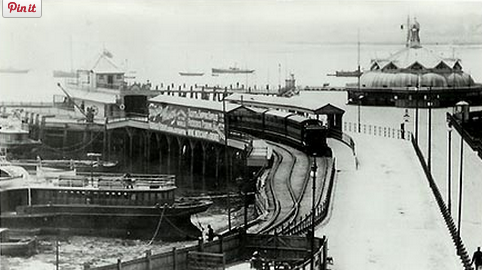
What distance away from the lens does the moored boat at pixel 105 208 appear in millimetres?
15133

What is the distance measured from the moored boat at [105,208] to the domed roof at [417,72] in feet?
53.3

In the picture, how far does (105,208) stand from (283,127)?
310 inches

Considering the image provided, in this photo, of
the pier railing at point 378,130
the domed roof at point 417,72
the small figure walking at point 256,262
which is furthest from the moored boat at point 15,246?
the domed roof at point 417,72

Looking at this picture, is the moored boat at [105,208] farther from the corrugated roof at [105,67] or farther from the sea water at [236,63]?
the corrugated roof at [105,67]

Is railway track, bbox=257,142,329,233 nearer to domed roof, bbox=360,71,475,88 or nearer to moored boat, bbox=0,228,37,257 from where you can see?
moored boat, bbox=0,228,37,257

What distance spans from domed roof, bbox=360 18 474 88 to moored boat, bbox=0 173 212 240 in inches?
640

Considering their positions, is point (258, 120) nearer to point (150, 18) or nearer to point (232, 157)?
point (232, 157)

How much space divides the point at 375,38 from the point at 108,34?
5.68m

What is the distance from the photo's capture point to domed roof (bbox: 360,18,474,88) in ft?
100

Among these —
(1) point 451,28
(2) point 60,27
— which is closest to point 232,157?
(1) point 451,28

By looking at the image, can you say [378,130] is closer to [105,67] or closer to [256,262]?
[105,67]

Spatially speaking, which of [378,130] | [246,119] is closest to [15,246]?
[246,119]

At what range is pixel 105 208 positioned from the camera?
623 inches

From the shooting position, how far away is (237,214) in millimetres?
17297
